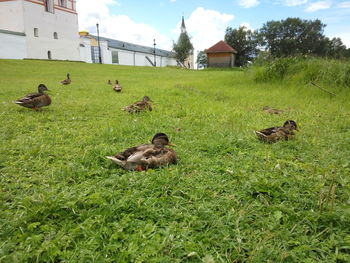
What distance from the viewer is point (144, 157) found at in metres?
3.25

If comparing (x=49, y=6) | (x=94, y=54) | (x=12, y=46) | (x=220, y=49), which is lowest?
(x=12, y=46)

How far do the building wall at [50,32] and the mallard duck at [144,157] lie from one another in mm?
48128

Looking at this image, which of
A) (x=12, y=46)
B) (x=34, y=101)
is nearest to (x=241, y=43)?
(x=12, y=46)

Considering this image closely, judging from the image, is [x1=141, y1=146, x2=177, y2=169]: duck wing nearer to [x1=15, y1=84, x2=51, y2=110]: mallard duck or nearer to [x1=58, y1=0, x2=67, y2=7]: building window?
[x1=15, y1=84, x2=51, y2=110]: mallard duck

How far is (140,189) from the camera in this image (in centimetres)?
277

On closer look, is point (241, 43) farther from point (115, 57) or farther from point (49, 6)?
point (49, 6)

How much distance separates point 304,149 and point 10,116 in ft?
20.0

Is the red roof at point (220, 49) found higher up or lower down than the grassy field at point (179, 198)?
higher up

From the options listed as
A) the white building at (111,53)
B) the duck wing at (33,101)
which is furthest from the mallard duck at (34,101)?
the white building at (111,53)

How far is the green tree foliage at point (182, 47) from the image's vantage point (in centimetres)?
5856

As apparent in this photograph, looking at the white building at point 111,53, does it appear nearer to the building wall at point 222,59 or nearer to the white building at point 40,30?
the white building at point 40,30

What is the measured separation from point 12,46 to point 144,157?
46747mm

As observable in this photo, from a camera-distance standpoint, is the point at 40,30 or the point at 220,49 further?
the point at 220,49

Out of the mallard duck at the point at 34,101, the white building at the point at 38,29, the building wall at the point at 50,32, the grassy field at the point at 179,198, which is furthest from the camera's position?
the building wall at the point at 50,32
